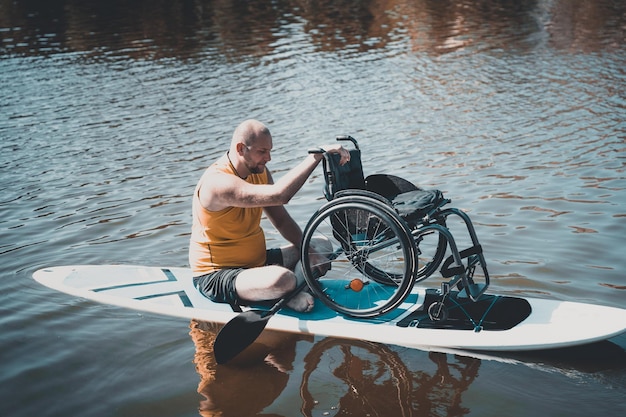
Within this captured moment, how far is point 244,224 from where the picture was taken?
5387 mm

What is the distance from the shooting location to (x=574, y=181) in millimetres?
8789

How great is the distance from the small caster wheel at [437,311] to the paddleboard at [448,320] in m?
0.04

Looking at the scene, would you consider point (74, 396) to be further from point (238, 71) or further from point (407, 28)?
point (407, 28)

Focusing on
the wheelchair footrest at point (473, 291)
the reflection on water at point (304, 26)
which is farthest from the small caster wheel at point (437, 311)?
the reflection on water at point (304, 26)

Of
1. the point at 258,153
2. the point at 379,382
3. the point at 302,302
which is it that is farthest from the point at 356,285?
the point at 258,153

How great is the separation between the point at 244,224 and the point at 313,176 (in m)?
4.62

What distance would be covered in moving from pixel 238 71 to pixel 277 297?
12963mm

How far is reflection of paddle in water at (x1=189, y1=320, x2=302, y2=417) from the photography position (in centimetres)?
464

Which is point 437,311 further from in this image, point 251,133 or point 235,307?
point 251,133

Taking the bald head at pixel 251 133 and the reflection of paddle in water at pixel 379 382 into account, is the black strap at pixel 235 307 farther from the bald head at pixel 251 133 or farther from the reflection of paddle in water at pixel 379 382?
the bald head at pixel 251 133

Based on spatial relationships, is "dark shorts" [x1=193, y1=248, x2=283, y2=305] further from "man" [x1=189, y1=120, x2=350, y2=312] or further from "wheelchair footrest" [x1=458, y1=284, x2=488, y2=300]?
"wheelchair footrest" [x1=458, y1=284, x2=488, y2=300]

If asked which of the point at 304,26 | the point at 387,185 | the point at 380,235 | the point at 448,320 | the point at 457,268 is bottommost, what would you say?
the point at 304,26

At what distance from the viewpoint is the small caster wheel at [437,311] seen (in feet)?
A: 16.5

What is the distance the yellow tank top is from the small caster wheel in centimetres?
138
